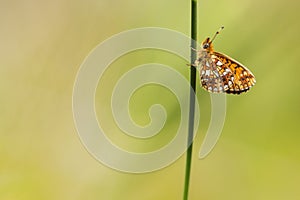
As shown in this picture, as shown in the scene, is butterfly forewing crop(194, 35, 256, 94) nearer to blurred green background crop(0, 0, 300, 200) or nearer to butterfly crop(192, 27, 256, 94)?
butterfly crop(192, 27, 256, 94)

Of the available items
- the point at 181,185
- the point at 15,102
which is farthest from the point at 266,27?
the point at 15,102

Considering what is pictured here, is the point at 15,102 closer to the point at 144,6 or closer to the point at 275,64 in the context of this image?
the point at 144,6

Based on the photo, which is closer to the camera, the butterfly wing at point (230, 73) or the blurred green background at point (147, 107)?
the butterfly wing at point (230, 73)

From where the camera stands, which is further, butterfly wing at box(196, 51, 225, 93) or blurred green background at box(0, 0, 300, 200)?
blurred green background at box(0, 0, 300, 200)

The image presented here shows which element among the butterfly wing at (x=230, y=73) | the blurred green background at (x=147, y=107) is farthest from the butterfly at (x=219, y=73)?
the blurred green background at (x=147, y=107)

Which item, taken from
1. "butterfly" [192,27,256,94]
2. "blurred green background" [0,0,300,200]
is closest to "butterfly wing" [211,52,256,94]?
"butterfly" [192,27,256,94]

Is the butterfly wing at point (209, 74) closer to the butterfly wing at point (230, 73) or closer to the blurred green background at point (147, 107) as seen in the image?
the butterfly wing at point (230, 73)

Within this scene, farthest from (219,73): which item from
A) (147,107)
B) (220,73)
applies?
(147,107)

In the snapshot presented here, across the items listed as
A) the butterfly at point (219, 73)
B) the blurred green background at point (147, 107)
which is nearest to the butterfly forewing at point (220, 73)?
the butterfly at point (219, 73)
